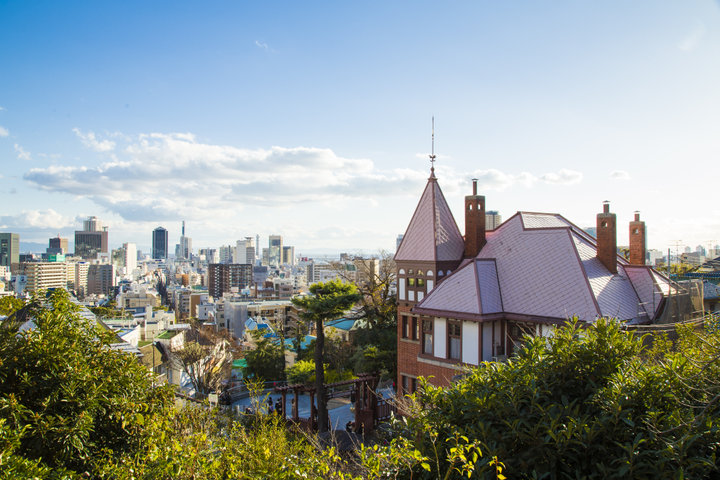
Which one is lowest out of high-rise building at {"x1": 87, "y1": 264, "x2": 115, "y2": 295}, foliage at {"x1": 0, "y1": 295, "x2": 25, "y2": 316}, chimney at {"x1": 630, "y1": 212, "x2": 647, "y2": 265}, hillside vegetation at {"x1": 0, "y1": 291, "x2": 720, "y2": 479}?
high-rise building at {"x1": 87, "y1": 264, "x2": 115, "y2": 295}

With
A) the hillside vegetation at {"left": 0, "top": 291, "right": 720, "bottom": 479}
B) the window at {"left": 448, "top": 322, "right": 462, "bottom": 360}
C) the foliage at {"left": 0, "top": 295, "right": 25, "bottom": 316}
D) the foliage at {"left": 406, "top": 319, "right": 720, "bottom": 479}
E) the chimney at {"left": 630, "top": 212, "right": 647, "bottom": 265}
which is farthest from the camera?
the foliage at {"left": 0, "top": 295, "right": 25, "bottom": 316}

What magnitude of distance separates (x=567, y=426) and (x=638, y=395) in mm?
1137

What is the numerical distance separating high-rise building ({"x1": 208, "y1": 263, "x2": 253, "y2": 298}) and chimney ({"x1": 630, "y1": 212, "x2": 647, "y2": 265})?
15145cm

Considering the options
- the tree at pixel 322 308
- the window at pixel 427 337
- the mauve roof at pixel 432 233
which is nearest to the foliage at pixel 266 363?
the tree at pixel 322 308

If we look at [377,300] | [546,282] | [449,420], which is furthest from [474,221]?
[449,420]

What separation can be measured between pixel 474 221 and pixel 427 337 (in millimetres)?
5440

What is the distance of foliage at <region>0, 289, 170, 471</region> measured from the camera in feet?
19.7

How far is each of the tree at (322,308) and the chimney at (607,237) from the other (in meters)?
10.4

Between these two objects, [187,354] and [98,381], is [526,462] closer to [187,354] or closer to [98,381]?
[98,381]

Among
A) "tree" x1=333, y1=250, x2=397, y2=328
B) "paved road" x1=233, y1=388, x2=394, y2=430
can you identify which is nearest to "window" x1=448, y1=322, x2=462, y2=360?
"paved road" x1=233, y1=388, x2=394, y2=430

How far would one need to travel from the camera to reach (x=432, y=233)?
68.9 feet

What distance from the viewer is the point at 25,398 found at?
657 centimetres

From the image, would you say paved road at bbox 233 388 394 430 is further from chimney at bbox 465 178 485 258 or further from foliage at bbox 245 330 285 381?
chimney at bbox 465 178 485 258

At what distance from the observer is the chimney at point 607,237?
18562mm
